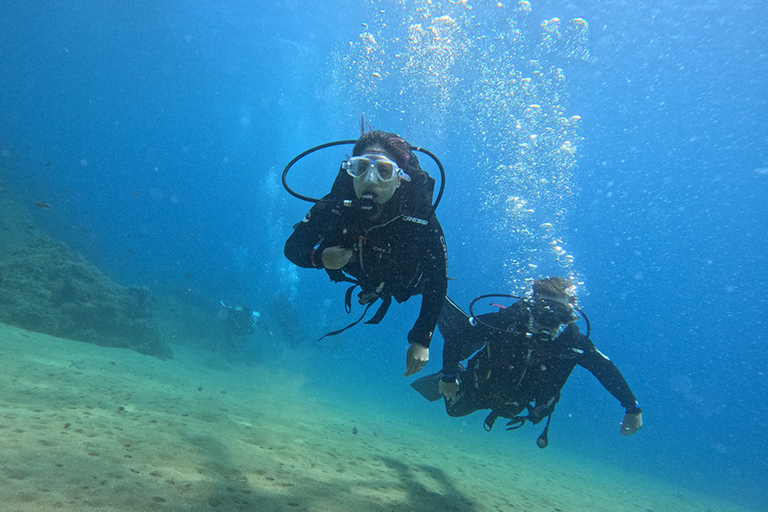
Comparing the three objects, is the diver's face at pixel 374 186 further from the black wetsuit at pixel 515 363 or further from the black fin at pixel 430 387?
the black fin at pixel 430 387

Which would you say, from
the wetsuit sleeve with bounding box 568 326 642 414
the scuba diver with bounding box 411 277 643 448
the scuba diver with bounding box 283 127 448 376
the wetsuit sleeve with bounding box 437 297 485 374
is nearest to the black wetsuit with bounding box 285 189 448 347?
the scuba diver with bounding box 283 127 448 376

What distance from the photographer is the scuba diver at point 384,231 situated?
2.98 m

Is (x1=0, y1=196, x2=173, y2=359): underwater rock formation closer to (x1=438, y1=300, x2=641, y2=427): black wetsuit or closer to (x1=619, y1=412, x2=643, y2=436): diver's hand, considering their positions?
(x1=438, y1=300, x2=641, y2=427): black wetsuit

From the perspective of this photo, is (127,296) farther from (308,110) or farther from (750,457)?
(750,457)

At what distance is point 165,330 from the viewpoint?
19.8m

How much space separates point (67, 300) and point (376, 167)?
1577cm

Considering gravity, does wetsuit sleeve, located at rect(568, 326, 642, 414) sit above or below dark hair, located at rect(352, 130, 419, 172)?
below

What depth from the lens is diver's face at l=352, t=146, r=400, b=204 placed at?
2.90 m

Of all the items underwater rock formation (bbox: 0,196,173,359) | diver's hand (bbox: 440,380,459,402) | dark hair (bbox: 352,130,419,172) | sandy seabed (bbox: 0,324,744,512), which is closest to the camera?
sandy seabed (bbox: 0,324,744,512)

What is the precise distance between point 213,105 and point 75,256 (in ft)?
194

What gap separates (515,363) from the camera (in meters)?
4.68

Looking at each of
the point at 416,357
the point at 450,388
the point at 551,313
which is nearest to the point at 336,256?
the point at 416,357

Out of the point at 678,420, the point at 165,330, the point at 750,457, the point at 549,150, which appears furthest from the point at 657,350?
the point at 165,330

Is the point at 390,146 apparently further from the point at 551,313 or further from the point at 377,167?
the point at 551,313
